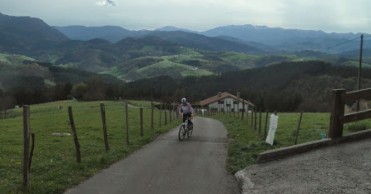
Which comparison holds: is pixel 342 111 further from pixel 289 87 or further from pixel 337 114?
pixel 289 87

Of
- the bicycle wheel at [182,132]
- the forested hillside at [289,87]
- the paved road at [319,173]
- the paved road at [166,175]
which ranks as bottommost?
the forested hillside at [289,87]

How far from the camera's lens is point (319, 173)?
387 inches

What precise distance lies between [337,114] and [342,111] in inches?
5.7

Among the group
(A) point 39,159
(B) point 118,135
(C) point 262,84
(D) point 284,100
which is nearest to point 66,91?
(D) point 284,100

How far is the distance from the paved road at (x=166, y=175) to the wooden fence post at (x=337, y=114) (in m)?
2.92

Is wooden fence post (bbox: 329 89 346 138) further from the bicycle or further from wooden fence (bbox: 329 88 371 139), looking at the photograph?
the bicycle

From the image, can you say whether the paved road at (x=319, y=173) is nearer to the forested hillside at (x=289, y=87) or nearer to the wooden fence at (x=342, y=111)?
the wooden fence at (x=342, y=111)

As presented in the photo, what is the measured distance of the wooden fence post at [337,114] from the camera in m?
11.6

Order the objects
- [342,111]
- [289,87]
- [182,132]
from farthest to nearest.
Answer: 1. [289,87]
2. [182,132]
3. [342,111]

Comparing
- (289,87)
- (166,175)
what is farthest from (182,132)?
(289,87)

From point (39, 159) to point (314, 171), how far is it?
30.9 feet

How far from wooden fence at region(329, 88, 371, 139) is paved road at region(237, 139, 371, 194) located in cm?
48

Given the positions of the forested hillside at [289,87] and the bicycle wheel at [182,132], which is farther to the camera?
the forested hillside at [289,87]

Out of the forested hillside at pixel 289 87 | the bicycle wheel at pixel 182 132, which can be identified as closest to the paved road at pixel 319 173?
the bicycle wheel at pixel 182 132
